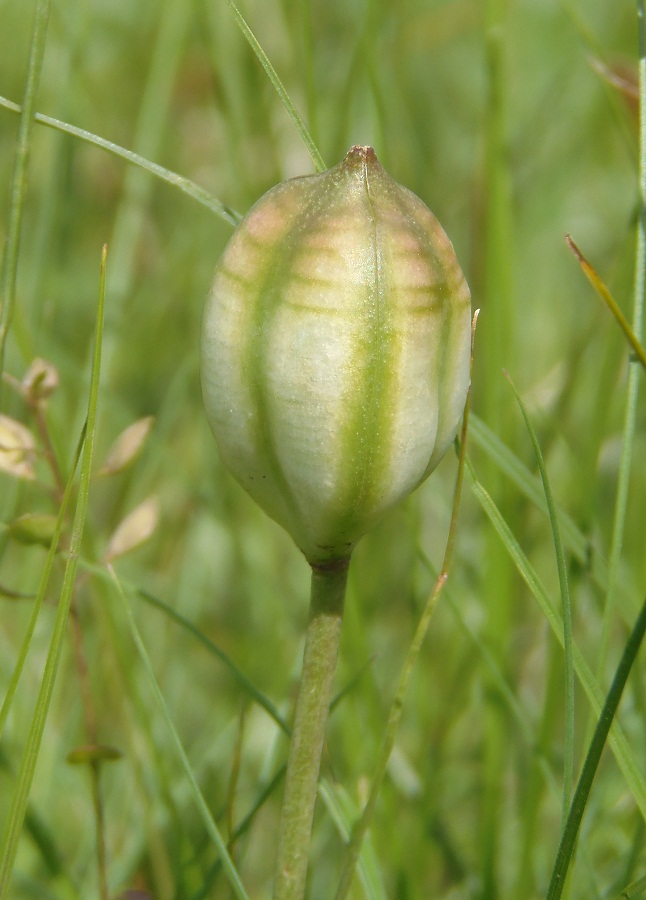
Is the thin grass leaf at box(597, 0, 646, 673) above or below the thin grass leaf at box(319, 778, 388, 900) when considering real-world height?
above

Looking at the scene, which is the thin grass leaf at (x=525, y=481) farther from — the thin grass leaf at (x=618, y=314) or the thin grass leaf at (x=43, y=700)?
the thin grass leaf at (x=43, y=700)

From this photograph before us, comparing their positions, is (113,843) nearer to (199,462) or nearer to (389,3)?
(199,462)

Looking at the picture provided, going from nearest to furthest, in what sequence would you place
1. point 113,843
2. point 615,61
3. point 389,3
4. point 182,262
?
1. point 113,843
2. point 615,61
3. point 182,262
4. point 389,3

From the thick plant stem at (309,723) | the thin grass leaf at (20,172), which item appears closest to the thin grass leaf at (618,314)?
the thick plant stem at (309,723)

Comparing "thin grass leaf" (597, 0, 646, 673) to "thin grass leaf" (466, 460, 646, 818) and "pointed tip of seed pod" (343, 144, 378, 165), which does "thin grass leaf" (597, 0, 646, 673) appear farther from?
"pointed tip of seed pod" (343, 144, 378, 165)

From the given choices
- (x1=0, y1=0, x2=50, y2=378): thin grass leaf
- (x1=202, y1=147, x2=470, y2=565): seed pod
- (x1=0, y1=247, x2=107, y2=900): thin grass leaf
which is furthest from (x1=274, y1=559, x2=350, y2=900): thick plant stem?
(x1=0, y1=0, x2=50, y2=378): thin grass leaf

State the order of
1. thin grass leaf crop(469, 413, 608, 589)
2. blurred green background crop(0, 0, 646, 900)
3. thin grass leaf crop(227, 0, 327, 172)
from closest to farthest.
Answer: thin grass leaf crop(227, 0, 327, 172), thin grass leaf crop(469, 413, 608, 589), blurred green background crop(0, 0, 646, 900)

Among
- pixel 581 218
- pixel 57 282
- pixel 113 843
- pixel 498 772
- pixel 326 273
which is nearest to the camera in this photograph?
pixel 326 273

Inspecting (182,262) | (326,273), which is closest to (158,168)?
(326,273)
